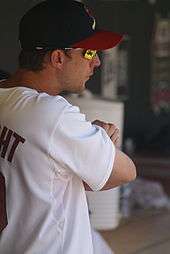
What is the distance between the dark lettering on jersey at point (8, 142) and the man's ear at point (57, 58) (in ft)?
0.73

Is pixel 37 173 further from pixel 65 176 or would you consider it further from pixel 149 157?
pixel 149 157

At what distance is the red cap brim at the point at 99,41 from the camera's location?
177 centimetres

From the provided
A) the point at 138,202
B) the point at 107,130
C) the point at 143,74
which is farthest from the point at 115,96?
the point at 107,130

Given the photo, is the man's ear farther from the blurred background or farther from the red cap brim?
the blurred background

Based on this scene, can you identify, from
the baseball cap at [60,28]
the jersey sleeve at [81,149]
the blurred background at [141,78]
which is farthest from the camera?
the blurred background at [141,78]

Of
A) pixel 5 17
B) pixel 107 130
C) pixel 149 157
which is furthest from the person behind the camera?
pixel 149 157

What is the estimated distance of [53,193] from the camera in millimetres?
1700

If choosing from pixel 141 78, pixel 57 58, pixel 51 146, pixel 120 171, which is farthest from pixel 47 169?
pixel 141 78

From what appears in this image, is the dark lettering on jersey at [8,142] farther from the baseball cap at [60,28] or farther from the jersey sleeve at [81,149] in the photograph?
the baseball cap at [60,28]

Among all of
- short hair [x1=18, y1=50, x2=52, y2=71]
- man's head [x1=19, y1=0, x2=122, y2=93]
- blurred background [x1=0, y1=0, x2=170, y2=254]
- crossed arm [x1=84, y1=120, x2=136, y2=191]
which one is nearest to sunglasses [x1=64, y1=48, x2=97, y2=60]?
man's head [x1=19, y1=0, x2=122, y2=93]

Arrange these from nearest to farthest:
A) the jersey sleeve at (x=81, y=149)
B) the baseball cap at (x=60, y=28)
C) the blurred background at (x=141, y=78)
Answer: the jersey sleeve at (x=81, y=149), the baseball cap at (x=60, y=28), the blurred background at (x=141, y=78)

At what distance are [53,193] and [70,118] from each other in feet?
0.69

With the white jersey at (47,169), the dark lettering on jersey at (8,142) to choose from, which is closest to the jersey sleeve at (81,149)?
the white jersey at (47,169)

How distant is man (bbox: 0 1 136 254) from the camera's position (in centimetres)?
166
